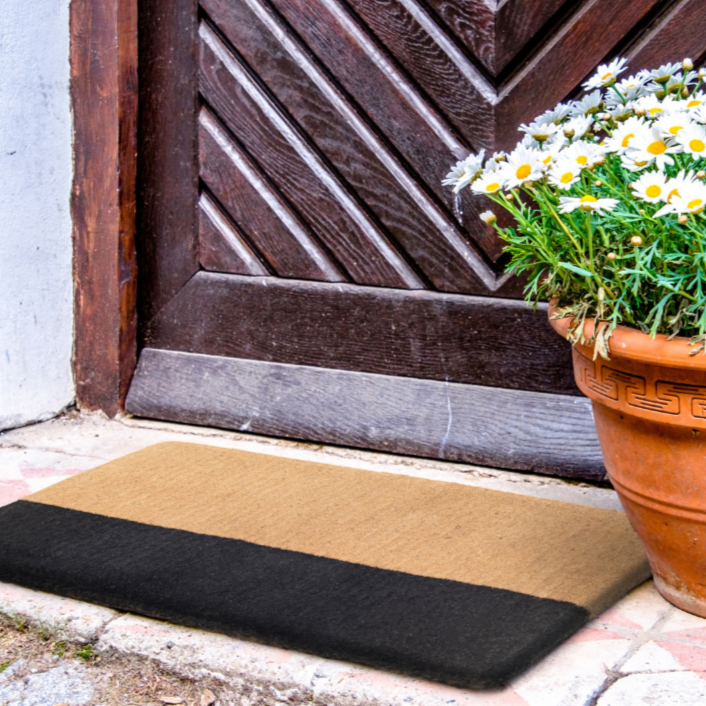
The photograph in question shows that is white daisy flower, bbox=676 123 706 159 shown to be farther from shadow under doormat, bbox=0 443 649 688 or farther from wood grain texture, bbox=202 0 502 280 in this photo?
wood grain texture, bbox=202 0 502 280

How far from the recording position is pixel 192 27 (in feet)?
7.89

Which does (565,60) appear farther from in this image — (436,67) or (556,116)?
(556,116)

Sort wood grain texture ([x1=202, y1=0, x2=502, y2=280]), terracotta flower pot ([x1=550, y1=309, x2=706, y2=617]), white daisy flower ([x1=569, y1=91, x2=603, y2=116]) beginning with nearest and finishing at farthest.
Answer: terracotta flower pot ([x1=550, y1=309, x2=706, y2=617])
white daisy flower ([x1=569, y1=91, x2=603, y2=116])
wood grain texture ([x1=202, y1=0, x2=502, y2=280])

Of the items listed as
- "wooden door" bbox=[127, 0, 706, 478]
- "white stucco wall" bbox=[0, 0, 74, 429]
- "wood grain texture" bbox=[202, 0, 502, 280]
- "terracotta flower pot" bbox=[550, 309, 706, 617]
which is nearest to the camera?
"terracotta flower pot" bbox=[550, 309, 706, 617]

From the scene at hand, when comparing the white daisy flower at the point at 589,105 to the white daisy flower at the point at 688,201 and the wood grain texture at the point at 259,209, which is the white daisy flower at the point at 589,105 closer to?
the white daisy flower at the point at 688,201

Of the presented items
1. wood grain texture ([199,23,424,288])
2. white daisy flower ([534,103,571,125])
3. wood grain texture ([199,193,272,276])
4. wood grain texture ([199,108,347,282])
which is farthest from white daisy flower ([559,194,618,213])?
wood grain texture ([199,193,272,276])

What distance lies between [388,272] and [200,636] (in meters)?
1.14

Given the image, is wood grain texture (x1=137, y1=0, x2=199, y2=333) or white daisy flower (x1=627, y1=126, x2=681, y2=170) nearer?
white daisy flower (x1=627, y1=126, x2=681, y2=170)

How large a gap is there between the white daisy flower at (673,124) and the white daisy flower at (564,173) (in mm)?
130

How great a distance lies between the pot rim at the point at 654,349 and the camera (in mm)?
1260

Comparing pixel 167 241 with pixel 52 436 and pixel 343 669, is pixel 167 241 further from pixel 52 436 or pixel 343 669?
pixel 343 669

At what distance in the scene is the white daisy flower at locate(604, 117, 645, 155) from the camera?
1.32m

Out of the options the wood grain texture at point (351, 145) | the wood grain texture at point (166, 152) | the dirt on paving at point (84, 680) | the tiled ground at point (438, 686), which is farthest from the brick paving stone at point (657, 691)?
the wood grain texture at point (166, 152)

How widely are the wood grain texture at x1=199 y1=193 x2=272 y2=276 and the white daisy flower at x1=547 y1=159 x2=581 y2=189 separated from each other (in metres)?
1.22
